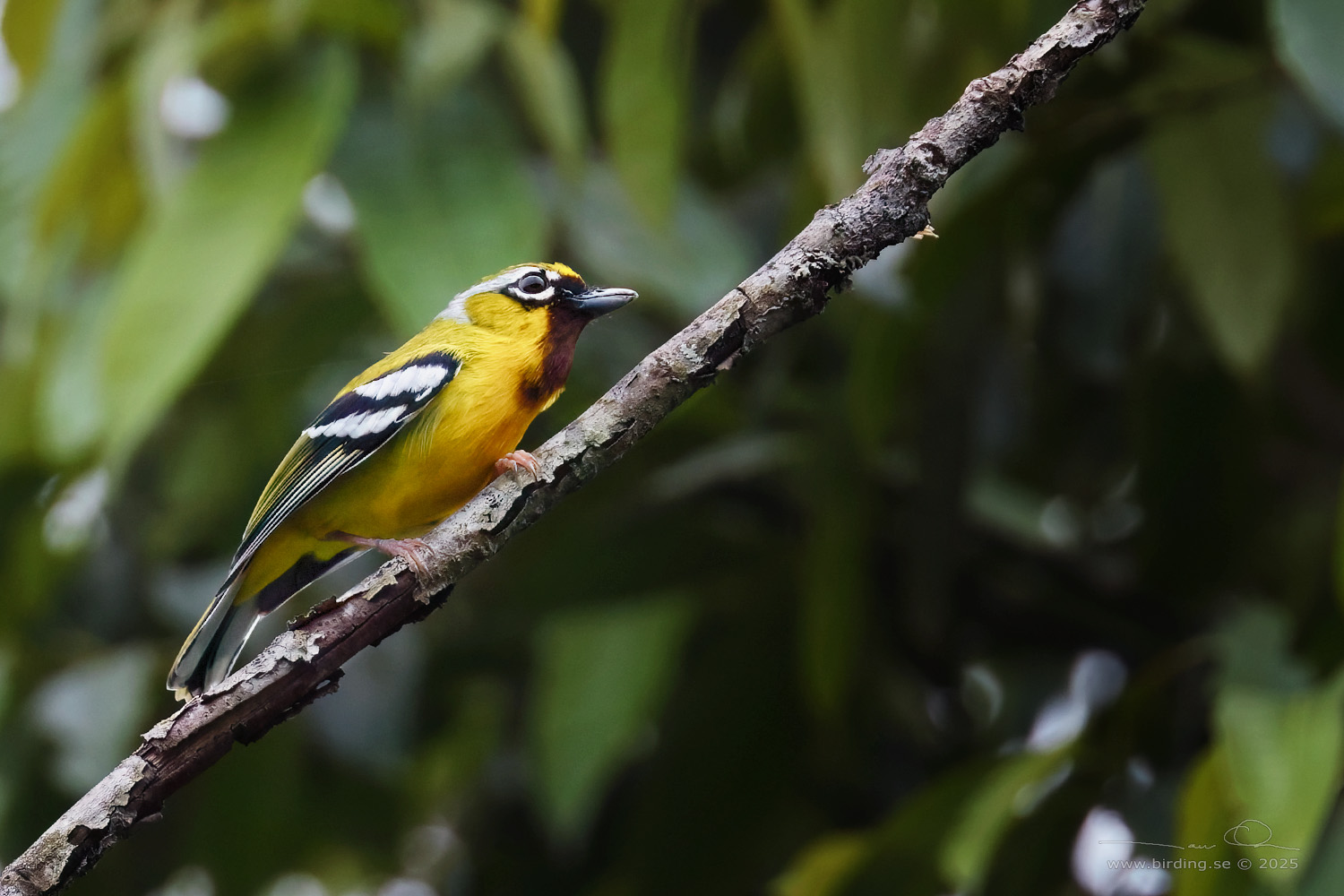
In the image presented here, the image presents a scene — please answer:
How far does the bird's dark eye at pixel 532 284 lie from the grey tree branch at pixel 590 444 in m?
0.73

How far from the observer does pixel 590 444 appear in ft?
4.27

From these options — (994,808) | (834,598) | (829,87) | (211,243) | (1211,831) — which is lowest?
(1211,831)

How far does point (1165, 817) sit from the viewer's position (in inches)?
118

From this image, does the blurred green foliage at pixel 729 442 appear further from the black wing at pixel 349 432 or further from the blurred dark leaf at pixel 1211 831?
the black wing at pixel 349 432

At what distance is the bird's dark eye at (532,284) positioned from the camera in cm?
203

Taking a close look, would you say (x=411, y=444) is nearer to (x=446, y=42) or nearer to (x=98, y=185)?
(x=446, y=42)

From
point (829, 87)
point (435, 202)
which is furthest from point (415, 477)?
point (829, 87)

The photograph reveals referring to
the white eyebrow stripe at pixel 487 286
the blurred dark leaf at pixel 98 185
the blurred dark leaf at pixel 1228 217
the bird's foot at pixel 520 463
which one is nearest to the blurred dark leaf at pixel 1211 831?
the blurred dark leaf at pixel 1228 217

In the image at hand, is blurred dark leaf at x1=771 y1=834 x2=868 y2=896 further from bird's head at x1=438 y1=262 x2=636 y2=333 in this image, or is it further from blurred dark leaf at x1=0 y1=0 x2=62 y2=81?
blurred dark leaf at x1=0 y1=0 x2=62 y2=81

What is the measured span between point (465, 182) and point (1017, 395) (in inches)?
73.4

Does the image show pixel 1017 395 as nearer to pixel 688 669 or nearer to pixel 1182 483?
pixel 1182 483

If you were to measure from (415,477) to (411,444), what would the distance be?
2.6 inches

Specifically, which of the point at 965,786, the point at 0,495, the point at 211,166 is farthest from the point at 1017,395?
the point at 0,495

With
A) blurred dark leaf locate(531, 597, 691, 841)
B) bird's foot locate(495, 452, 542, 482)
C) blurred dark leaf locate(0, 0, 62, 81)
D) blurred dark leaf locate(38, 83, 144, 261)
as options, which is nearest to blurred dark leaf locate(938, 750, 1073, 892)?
blurred dark leaf locate(531, 597, 691, 841)
